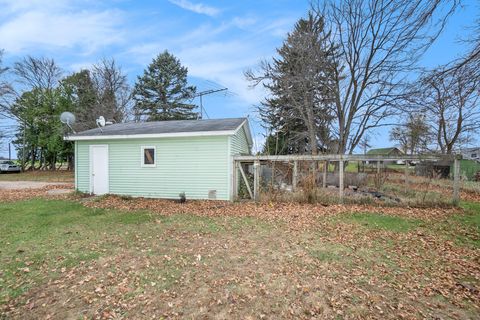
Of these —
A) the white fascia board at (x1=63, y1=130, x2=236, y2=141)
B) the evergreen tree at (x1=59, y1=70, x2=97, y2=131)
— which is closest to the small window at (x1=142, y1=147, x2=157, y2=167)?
the white fascia board at (x1=63, y1=130, x2=236, y2=141)

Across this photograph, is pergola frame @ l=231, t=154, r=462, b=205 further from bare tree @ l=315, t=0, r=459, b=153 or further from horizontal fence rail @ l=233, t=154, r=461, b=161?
bare tree @ l=315, t=0, r=459, b=153

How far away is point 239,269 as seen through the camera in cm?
384

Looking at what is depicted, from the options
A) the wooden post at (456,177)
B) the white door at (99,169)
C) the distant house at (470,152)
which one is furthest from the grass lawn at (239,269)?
the distant house at (470,152)

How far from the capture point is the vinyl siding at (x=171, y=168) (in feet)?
31.2

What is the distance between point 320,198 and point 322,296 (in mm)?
6043

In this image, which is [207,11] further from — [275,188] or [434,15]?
[434,15]

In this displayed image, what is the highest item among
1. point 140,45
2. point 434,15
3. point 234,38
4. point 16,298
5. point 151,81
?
point 151,81

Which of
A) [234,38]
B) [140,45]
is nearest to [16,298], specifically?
[234,38]

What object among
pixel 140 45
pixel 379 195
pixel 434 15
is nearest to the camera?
pixel 434 15

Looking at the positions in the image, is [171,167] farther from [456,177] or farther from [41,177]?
[41,177]

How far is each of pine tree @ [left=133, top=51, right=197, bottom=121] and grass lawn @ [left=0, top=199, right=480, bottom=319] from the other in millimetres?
22997

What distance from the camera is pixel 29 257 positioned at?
14.1ft

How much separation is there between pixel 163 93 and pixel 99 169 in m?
19.5

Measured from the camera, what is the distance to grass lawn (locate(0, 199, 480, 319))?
2.89m
